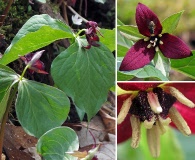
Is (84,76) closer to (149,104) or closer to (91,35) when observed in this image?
(91,35)

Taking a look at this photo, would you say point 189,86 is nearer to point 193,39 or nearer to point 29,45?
point 29,45

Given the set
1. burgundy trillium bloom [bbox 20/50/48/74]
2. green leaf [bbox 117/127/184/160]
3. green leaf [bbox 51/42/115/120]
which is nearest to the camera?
green leaf [bbox 117/127/184/160]

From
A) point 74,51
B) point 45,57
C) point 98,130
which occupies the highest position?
point 74,51

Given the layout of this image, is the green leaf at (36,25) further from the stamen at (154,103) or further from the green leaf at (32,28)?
the stamen at (154,103)

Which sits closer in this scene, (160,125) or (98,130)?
(160,125)

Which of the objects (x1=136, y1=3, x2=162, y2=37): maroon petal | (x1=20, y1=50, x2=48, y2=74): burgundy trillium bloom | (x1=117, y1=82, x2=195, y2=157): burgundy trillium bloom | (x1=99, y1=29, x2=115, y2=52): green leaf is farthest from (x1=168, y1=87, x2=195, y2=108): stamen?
(x1=99, y1=29, x2=115, y2=52): green leaf

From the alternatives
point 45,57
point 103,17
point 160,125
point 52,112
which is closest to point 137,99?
point 160,125

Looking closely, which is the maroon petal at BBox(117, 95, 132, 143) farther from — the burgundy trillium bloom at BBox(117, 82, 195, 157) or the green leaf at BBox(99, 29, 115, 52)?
the green leaf at BBox(99, 29, 115, 52)
